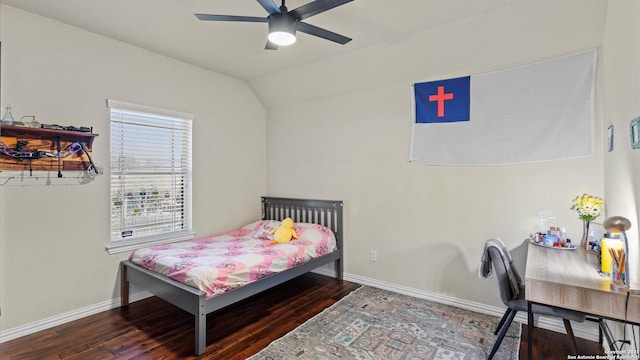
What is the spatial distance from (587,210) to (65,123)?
442 centimetres

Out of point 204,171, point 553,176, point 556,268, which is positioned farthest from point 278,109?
point 556,268

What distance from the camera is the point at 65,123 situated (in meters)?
2.73

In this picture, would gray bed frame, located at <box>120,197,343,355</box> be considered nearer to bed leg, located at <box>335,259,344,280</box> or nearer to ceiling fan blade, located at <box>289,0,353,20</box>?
bed leg, located at <box>335,259,344,280</box>

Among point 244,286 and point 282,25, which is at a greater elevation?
point 282,25

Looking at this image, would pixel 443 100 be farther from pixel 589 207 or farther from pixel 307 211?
pixel 307 211


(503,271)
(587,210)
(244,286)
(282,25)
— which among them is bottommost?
(244,286)

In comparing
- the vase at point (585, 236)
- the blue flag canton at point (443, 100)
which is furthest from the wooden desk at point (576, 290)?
the blue flag canton at point (443, 100)

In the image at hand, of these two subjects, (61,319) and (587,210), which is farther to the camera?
(61,319)

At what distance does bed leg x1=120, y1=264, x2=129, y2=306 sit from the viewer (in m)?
3.02

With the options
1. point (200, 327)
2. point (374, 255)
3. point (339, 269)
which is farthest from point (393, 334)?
point (200, 327)

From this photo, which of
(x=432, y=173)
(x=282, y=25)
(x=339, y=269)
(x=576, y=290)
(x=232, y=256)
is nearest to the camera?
(x=576, y=290)

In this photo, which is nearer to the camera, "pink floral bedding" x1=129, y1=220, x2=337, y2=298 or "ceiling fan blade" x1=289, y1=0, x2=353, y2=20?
"ceiling fan blade" x1=289, y1=0, x2=353, y2=20

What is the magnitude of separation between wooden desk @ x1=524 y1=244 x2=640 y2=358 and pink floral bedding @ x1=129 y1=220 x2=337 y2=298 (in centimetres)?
203

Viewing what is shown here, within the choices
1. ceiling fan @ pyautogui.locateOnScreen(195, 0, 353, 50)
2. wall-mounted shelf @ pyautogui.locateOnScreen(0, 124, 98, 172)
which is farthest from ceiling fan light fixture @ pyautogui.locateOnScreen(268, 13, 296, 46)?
wall-mounted shelf @ pyautogui.locateOnScreen(0, 124, 98, 172)
